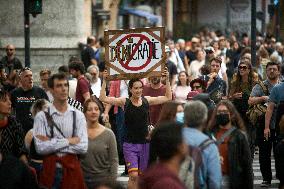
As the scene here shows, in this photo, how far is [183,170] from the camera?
921cm

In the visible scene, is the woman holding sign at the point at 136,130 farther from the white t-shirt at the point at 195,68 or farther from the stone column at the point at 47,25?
the stone column at the point at 47,25

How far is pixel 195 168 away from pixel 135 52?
5.58 metres

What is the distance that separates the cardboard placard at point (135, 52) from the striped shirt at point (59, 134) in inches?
154

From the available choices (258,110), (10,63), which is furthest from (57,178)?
(10,63)

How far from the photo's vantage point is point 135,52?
49.3 ft

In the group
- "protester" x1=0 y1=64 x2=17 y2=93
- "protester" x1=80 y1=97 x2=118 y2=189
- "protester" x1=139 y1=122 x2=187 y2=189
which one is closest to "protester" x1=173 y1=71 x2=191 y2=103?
"protester" x1=0 y1=64 x2=17 y2=93

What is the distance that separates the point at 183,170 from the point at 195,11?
6040cm

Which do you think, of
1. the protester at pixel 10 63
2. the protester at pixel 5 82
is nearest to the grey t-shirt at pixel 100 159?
the protester at pixel 5 82

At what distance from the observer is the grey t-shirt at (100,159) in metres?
11.2

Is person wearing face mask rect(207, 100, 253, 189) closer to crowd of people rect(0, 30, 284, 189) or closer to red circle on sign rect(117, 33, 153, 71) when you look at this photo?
crowd of people rect(0, 30, 284, 189)

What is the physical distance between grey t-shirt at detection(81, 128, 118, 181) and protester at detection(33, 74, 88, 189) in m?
0.35

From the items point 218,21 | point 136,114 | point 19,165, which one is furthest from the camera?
point 218,21

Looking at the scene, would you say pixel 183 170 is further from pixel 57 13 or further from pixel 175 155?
pixel 57 13

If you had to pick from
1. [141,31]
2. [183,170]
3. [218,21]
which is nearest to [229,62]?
[141,31]
